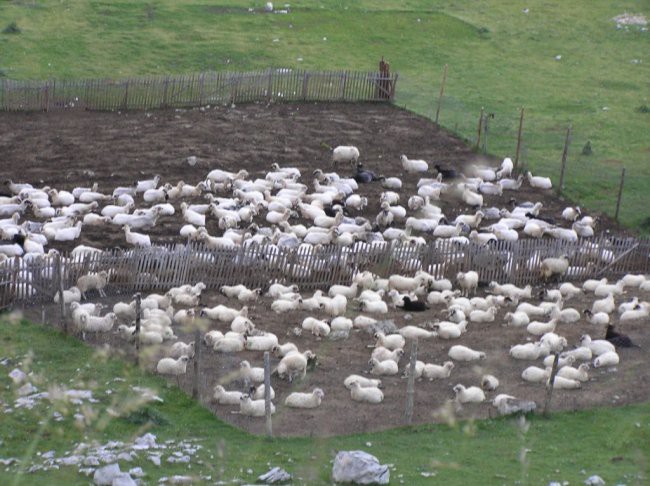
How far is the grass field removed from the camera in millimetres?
38875

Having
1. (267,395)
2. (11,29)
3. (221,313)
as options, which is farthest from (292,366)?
(11,29)

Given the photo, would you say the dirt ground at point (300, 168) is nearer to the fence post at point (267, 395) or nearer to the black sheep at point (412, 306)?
the black sheep at point (412, 306)

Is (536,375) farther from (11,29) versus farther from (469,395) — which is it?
(11,29)

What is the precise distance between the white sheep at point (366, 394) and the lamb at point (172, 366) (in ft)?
8.52

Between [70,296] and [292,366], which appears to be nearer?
[292,366]

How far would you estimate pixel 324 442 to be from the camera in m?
16.5

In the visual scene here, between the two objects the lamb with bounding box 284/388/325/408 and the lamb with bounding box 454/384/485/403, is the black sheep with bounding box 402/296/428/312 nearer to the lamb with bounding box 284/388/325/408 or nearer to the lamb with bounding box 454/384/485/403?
the lamb with bounding box 454/384/485/403

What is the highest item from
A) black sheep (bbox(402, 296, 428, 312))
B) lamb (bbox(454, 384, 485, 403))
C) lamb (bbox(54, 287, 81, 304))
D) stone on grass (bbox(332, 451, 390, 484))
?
stone on grass (bbox(332, 451, 390, 484))

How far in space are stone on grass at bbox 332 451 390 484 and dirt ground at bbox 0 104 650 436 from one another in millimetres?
2065

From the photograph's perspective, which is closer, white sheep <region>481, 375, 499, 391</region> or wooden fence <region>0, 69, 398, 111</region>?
white sheep <region>481, 375, 499, 391</region>

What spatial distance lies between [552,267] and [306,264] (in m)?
5.02

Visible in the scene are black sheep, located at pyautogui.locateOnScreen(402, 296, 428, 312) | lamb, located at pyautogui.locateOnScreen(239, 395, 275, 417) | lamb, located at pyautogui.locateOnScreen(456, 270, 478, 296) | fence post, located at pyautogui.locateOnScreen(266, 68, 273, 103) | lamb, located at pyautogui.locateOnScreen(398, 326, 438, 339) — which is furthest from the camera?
fence post, located at pyautogui.locateOnScreen(266, 68, 273, 103)

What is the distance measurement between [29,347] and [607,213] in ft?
51.9

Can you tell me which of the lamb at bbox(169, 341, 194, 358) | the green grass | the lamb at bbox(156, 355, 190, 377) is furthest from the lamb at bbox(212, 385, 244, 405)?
the lamb at bbox(169, 341, 194, 358)
